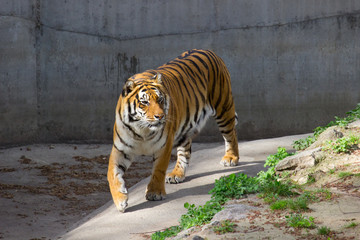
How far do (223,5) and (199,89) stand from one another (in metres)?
4.27

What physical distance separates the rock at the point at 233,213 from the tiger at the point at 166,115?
3.74ft

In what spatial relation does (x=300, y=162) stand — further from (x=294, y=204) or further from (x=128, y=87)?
(x=128, y=87)

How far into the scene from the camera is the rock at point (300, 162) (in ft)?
13.8

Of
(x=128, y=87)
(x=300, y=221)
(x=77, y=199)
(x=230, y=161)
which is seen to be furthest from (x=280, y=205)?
(x=77, y=199)

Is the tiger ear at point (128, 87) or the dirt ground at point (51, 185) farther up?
the tiger ear at point (128, 87)

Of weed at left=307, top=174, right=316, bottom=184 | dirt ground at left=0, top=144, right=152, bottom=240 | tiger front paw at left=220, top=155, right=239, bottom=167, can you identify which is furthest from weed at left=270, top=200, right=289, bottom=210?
dirt ground at left=0, top=144, right=152, bottom=240

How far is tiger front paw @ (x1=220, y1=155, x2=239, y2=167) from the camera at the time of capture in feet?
18.5

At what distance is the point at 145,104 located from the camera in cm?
427

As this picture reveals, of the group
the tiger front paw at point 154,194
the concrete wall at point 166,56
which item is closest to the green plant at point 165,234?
the tiger front paw at point 154,194

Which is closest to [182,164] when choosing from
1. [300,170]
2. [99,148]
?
[300,170]

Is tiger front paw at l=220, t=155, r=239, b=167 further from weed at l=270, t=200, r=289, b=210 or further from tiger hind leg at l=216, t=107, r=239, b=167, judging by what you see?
weed at l=270, t=200, r=289, b=210

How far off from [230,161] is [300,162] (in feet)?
4.84

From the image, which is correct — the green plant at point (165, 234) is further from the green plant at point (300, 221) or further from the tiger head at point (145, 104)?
the tiger head at point (145, 104)

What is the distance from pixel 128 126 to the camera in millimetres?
4410
